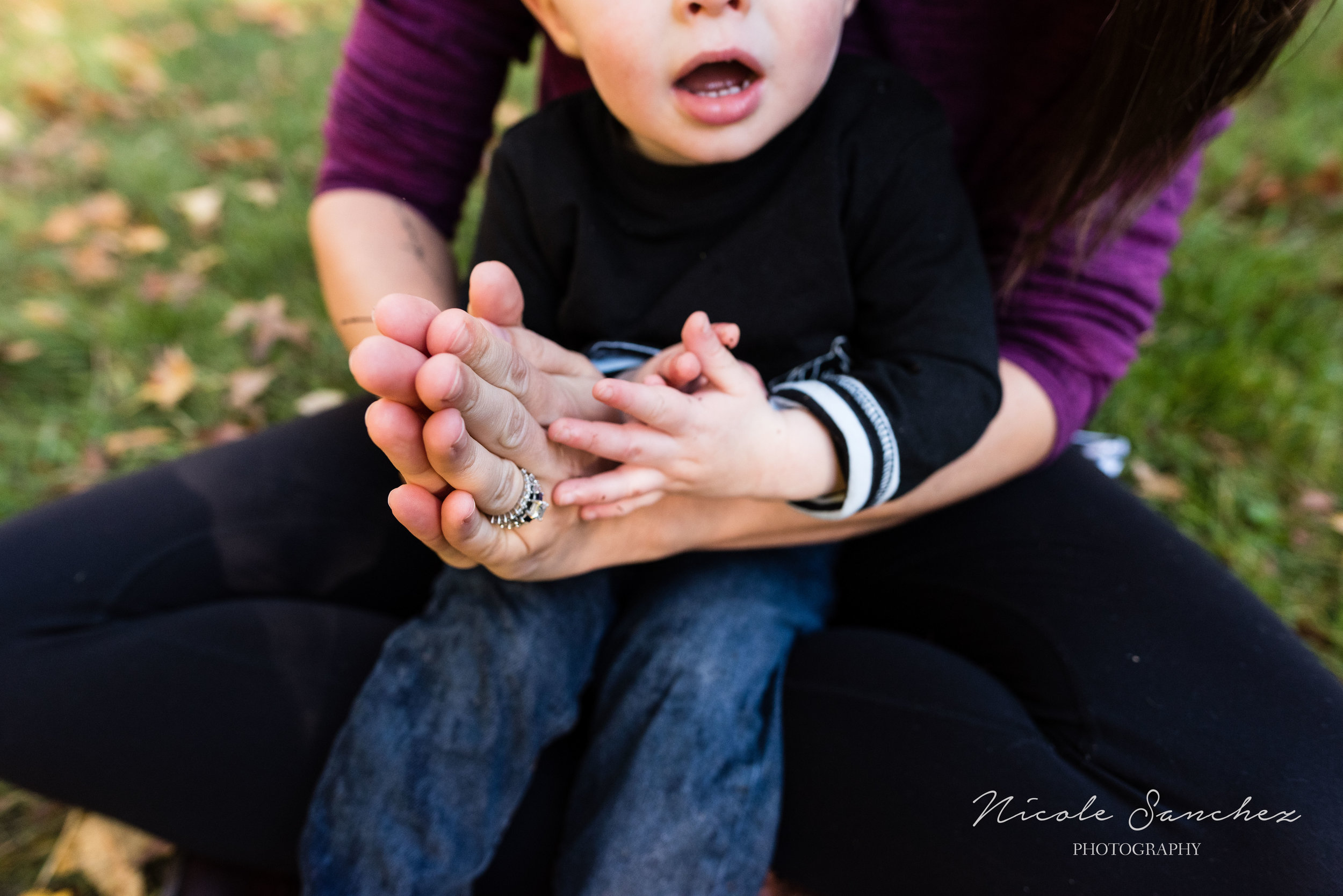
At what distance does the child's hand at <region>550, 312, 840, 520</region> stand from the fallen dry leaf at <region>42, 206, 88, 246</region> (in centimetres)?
251

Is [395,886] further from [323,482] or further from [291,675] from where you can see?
[323,482]

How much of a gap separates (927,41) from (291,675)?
125cm

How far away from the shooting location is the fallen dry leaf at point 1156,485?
1772 millimetres

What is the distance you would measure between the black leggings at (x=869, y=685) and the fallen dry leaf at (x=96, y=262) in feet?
4.81

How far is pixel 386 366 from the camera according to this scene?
68 centimetres

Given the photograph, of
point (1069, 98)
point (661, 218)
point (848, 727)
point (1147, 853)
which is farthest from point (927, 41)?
point (1147, 853)

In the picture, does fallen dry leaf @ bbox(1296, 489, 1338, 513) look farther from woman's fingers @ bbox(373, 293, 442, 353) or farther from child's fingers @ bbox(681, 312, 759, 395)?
woman's fingers @ bbox(373, 293, 442, 353)

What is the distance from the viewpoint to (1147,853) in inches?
35.4

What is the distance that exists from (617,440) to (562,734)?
49cm

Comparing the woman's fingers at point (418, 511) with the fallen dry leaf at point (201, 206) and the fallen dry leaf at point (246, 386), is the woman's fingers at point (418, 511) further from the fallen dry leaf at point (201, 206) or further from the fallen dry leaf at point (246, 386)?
the fallen dry leaf at point (201, 206)

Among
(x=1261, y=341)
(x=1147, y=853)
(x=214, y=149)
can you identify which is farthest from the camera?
(x=214, y=149)

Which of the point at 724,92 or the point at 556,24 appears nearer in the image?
the point at 724,92

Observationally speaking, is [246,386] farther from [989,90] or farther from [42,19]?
[42,19]

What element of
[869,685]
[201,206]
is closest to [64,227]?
[201,206]
